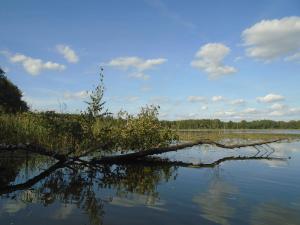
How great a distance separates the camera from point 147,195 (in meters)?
12.6

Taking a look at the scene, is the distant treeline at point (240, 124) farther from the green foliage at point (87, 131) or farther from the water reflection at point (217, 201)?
the water reflection at point (217, 201)

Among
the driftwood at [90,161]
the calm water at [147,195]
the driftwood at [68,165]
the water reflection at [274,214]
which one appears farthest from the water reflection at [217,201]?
the driftwood at [90,161]

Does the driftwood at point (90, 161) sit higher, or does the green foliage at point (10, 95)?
the green foliage at point (10, 95)

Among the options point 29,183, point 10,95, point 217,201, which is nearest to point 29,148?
point 29,183

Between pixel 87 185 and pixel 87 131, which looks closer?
pixel 87 185

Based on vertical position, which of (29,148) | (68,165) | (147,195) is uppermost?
(29,148)

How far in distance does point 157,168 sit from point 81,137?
198 inches

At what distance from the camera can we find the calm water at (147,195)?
9.87 m

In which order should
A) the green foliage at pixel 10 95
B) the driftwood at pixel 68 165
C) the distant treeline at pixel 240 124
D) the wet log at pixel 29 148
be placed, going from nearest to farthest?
1. the driftwood at pixel 68 165
2. the wet log at pixel 29 148
3. the green foliage at pixel 10 95
4. the distant treeline at pixel 240 124

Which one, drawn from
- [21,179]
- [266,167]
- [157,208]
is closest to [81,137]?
[21,179]

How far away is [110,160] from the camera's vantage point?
65.4 ft

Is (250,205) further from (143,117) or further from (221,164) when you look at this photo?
(143,117)

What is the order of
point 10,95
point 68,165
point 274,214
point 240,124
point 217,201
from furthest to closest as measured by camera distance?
point 240,124, point 10,95, point 68,165, point 217,201, point 274,214

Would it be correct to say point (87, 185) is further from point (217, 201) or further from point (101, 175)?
point (217, 201)
